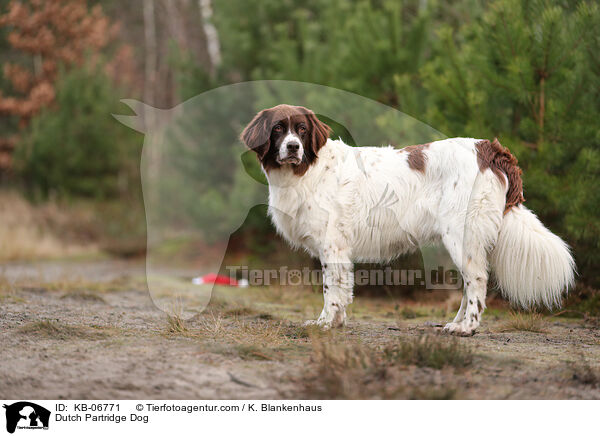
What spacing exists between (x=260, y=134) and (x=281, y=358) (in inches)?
71.8

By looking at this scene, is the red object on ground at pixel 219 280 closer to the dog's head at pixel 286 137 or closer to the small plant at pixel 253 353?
the dog's head at pixel 286 137

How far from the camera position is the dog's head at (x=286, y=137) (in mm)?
4371

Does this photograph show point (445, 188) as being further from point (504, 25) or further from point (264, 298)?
point (264, 298)

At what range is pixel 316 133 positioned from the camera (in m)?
4.57

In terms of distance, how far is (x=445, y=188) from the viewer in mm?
4387

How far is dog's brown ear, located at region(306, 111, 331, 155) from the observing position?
4.53 metres

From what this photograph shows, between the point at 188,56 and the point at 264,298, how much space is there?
19.1 ft

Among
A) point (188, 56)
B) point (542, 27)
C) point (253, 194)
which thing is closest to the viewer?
point (542, 27)

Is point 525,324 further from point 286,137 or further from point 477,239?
point 286,137

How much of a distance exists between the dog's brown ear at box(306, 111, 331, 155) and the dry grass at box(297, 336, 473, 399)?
1631 mm

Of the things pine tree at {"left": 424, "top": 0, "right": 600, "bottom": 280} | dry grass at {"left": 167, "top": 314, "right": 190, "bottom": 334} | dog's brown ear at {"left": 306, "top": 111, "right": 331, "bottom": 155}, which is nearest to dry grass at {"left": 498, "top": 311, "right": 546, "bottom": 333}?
pine tree at {"left": 424, "top": 0, "right": 600, "bottom": 280}

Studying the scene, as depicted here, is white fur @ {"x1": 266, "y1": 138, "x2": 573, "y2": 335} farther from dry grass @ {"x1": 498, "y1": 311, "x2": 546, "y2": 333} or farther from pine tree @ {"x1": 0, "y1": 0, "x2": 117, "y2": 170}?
pine tree @ {"x1": 0, "y1": 0, "x2": 117, "y2": 170}

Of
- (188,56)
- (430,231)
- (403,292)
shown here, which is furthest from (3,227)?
(430,231)
